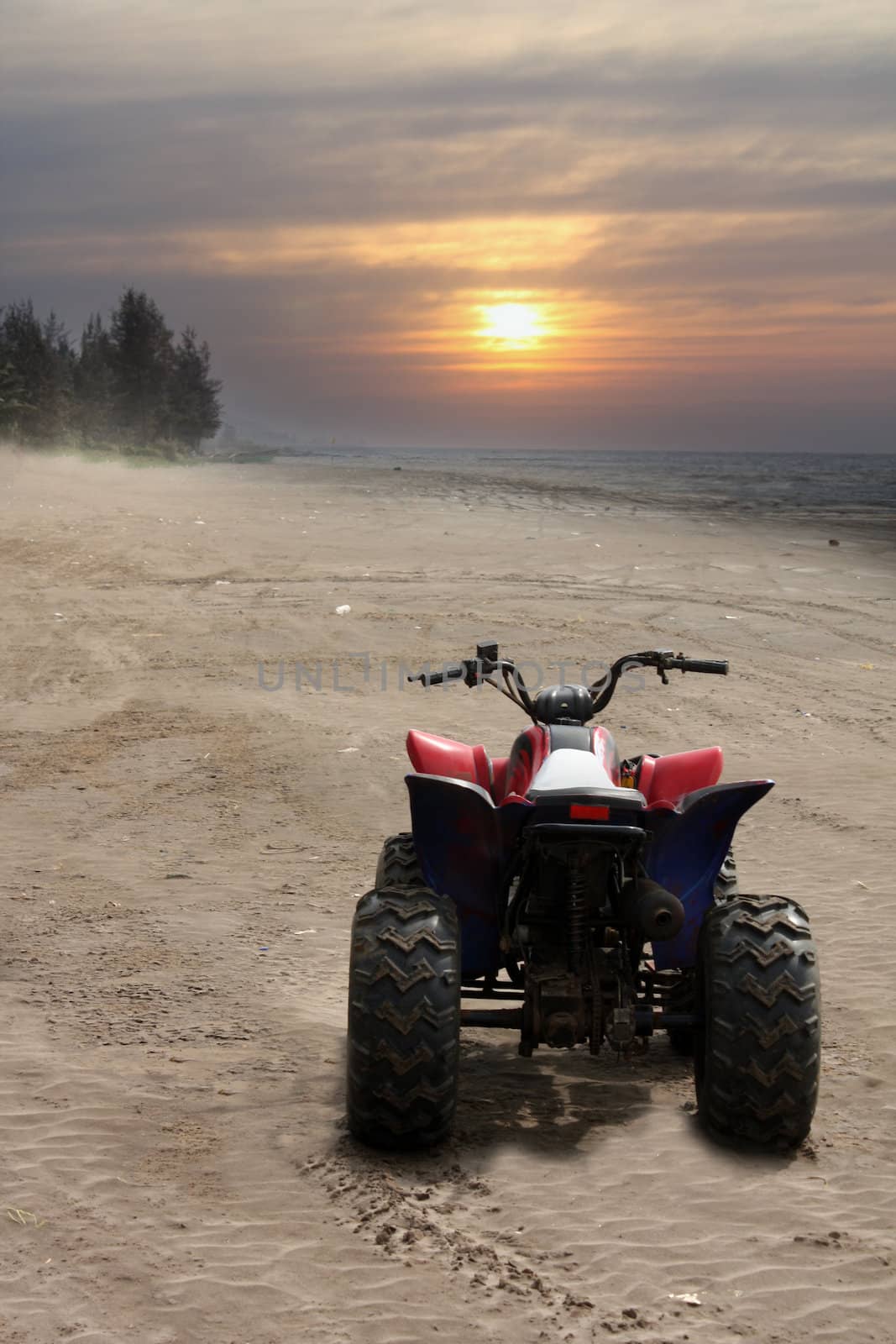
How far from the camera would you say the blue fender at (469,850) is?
4.77 m

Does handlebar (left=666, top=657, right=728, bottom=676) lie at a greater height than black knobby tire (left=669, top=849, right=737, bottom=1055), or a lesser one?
greater

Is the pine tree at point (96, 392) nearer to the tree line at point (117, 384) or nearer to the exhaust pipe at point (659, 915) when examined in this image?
the tree line at point (117, 384)

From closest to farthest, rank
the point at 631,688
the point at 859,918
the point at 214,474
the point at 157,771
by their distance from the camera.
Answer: the point at 859,918
the point at 157,771
the point at 631,688
the point at 214,474

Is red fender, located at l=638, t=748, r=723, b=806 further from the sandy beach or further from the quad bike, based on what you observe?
the sandy beach

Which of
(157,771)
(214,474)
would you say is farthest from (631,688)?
(214,474)

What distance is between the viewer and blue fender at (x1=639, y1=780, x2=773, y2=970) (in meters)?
4.85

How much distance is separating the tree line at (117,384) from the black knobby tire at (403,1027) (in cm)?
6964

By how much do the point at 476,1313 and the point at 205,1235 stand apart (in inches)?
33.9

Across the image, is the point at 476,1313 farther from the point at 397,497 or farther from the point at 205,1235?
the point at 397,497

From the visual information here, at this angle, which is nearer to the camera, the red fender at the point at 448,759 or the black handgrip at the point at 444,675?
the red fender at the point at 448,759

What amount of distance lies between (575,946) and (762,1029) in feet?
2.19

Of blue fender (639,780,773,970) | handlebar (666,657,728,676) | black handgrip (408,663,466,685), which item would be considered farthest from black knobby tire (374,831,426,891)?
handlebar (666,657,728,676)

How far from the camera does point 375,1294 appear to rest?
12.7ft

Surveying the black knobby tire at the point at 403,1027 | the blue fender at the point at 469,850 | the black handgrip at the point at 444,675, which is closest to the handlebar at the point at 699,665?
the black handgrip at the point at 444,675
